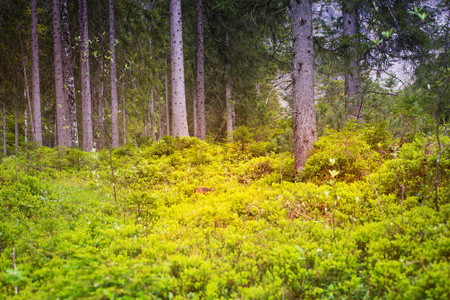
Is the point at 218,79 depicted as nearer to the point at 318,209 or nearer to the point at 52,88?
the point at 318,209

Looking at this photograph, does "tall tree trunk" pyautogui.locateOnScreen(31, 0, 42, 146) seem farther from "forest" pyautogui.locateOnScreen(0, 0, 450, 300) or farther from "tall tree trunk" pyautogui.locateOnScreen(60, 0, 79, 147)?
"tall tree trunk" pyautogui.locateOnScreen(60, 0, 79, 147)

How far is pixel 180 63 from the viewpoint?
8695 millimetres

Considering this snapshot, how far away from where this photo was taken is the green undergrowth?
2.06 meters

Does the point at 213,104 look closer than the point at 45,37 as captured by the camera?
No

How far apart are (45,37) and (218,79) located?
34.4 ft

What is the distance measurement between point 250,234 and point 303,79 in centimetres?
399

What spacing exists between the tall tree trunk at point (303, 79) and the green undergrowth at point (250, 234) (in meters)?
0.36

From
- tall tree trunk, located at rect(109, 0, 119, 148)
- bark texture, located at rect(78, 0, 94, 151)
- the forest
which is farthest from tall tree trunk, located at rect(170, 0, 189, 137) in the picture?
bark texture, located at rect(78, 0, 94, 151)

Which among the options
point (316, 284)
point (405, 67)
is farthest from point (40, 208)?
point (405, 67)

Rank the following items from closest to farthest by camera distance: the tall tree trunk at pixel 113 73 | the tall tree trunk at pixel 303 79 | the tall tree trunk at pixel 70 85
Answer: the tall tree trunk at pixel 303 79 → the tall tree trunk at pixel 70 85 → the tall tree trunk at pixel 113 73

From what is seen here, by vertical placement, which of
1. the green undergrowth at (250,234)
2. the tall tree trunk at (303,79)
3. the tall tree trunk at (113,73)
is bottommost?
the green undergrowth at (250,234)

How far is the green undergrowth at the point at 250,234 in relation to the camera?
81.1 inches

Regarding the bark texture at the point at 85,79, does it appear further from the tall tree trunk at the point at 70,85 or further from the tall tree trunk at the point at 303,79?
the tall tree trunk at the point at 303,79

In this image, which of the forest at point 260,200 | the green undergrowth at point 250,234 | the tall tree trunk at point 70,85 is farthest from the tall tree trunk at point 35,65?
the green undergrowth at point 250,234
